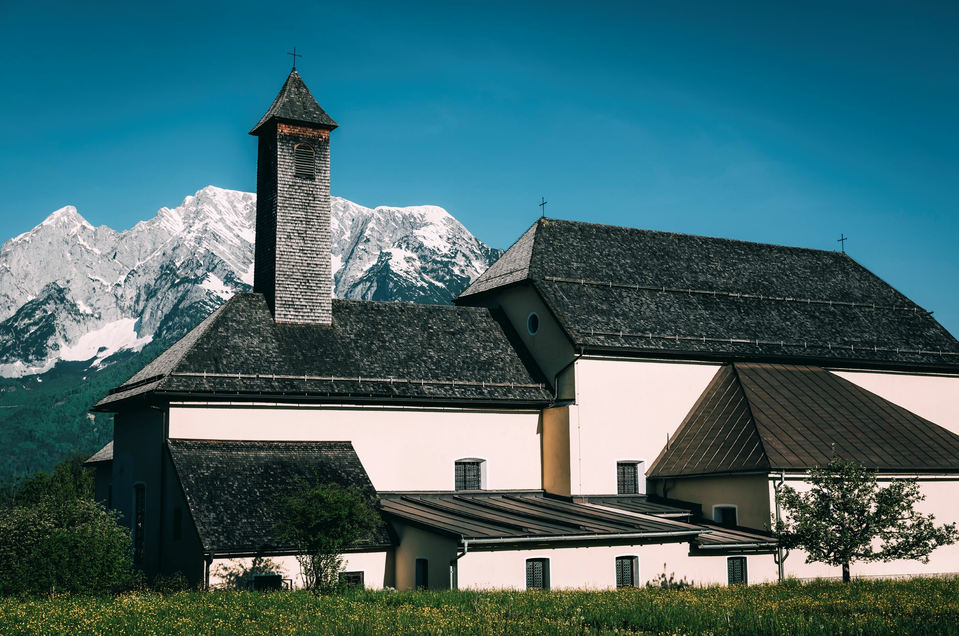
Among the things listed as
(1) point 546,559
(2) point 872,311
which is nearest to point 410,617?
(1) point 546,559

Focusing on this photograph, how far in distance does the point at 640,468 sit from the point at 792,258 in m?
16.3

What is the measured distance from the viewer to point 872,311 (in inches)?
1816

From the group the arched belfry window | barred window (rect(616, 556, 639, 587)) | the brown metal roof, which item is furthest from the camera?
→ the arched belfry window

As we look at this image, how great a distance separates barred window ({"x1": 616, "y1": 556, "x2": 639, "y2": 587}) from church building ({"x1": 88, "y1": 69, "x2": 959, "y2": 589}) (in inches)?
2.6

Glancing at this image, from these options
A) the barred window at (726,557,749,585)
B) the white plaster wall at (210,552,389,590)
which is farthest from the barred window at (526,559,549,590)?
the barred window at (726,557,749,585)

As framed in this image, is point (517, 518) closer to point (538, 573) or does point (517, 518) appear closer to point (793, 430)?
point (538, 573)

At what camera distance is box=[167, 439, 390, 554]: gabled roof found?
2864cm

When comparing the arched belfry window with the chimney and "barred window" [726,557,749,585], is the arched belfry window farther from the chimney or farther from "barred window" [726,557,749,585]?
"barred window" [726,557,749,585]

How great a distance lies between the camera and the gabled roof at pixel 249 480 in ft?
94.0

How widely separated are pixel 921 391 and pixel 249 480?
3126cm

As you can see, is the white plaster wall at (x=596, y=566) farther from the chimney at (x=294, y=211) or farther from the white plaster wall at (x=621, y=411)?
the chimney at (x=294, y=211)

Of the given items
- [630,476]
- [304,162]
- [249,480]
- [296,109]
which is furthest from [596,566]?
[296,109]

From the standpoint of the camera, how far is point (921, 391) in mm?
44188

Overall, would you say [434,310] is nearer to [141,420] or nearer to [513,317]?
[513,317]
